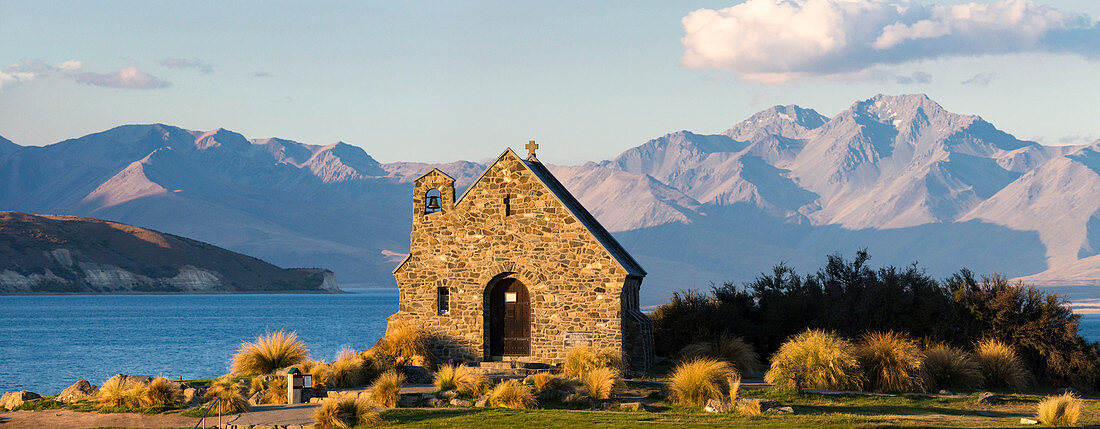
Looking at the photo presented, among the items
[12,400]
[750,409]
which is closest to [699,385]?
[750,409]

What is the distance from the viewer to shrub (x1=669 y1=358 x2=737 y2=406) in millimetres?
26359

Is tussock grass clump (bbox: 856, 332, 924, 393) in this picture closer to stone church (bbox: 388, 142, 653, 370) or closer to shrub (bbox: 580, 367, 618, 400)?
stone church (bbox: 388, 142, 653, 370)

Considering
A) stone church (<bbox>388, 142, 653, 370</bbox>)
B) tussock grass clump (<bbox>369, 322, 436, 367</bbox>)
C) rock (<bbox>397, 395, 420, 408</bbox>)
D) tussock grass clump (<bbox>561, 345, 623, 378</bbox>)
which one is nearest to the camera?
rock (<bbox>397, 395, 420, 408</bbox>)

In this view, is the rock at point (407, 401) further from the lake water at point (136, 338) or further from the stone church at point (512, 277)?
the lake water at point (136, 338)

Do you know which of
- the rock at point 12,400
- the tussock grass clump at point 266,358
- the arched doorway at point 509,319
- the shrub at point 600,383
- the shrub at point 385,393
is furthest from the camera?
the arched doorway at point 509,319

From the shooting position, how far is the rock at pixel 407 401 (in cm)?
2595

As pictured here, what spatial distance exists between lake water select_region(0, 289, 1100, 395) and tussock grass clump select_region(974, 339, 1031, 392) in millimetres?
40993

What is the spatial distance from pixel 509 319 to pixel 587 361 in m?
4.42

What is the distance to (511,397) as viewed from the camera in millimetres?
25844

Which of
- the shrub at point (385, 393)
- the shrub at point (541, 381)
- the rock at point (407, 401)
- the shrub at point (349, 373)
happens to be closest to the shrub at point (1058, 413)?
the shrub at point (541, 381)

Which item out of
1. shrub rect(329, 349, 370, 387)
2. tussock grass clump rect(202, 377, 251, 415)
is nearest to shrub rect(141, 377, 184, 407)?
tussock grass clump rect(202, 377, 251, 415)

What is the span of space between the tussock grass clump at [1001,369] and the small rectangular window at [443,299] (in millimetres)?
16088

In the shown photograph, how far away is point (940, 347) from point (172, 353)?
62440mm

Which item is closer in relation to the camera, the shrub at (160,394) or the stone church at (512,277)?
the shrub at (160,394)
